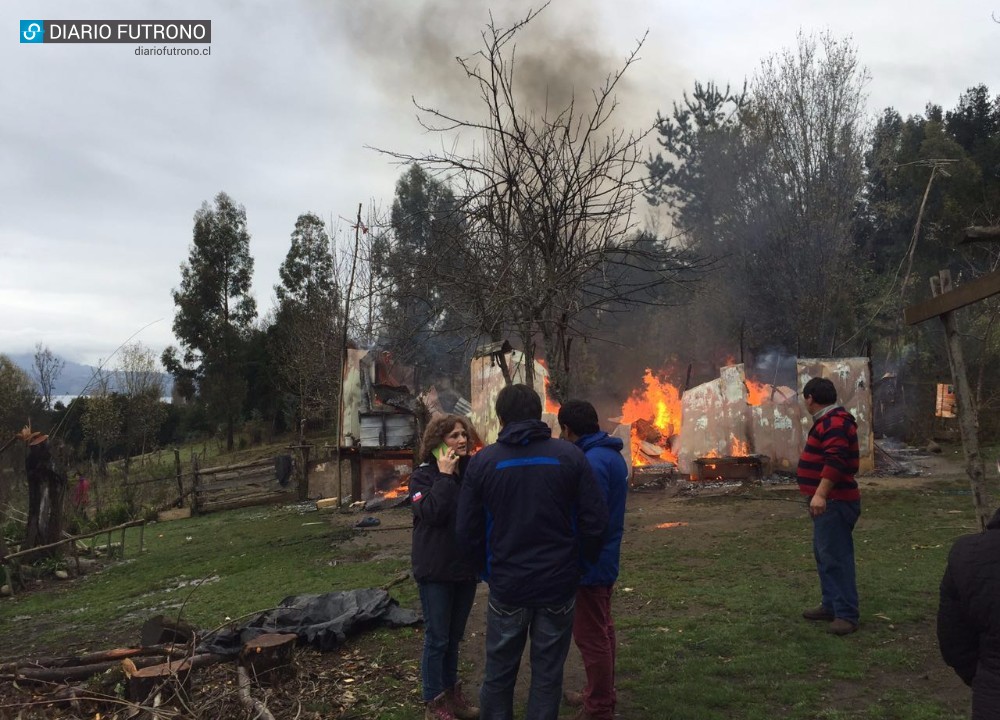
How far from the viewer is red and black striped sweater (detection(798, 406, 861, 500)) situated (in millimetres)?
4988

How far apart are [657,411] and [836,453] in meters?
17.3

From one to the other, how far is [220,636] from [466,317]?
176 inches

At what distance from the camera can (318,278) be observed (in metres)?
34.2

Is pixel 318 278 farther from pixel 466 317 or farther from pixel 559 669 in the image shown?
pixel 559 669

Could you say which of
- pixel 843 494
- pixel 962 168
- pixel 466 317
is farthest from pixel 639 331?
pixel 843 494

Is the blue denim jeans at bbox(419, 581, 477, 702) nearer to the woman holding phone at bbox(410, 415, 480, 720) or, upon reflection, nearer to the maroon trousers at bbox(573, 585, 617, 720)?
the woman holding phone at bbox(410, 415, 480, 720)

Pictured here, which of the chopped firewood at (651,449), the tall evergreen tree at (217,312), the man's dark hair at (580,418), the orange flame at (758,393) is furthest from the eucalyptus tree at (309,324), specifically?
the man's dark hair at (580,418)

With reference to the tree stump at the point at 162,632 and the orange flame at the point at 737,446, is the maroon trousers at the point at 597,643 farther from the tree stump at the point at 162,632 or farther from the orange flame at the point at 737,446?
the orange flame at the point at 737,446

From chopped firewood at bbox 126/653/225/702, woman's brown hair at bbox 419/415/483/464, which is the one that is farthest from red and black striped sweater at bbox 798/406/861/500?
chopped firewood at bbox 126/653/225/702

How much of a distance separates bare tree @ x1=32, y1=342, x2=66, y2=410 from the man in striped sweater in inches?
1272

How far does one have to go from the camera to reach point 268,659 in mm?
4695

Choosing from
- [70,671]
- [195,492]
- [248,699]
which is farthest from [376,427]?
[248,699]

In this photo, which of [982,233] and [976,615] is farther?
[982,233]

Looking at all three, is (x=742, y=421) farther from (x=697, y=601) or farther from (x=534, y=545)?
(x=534, y=545)
